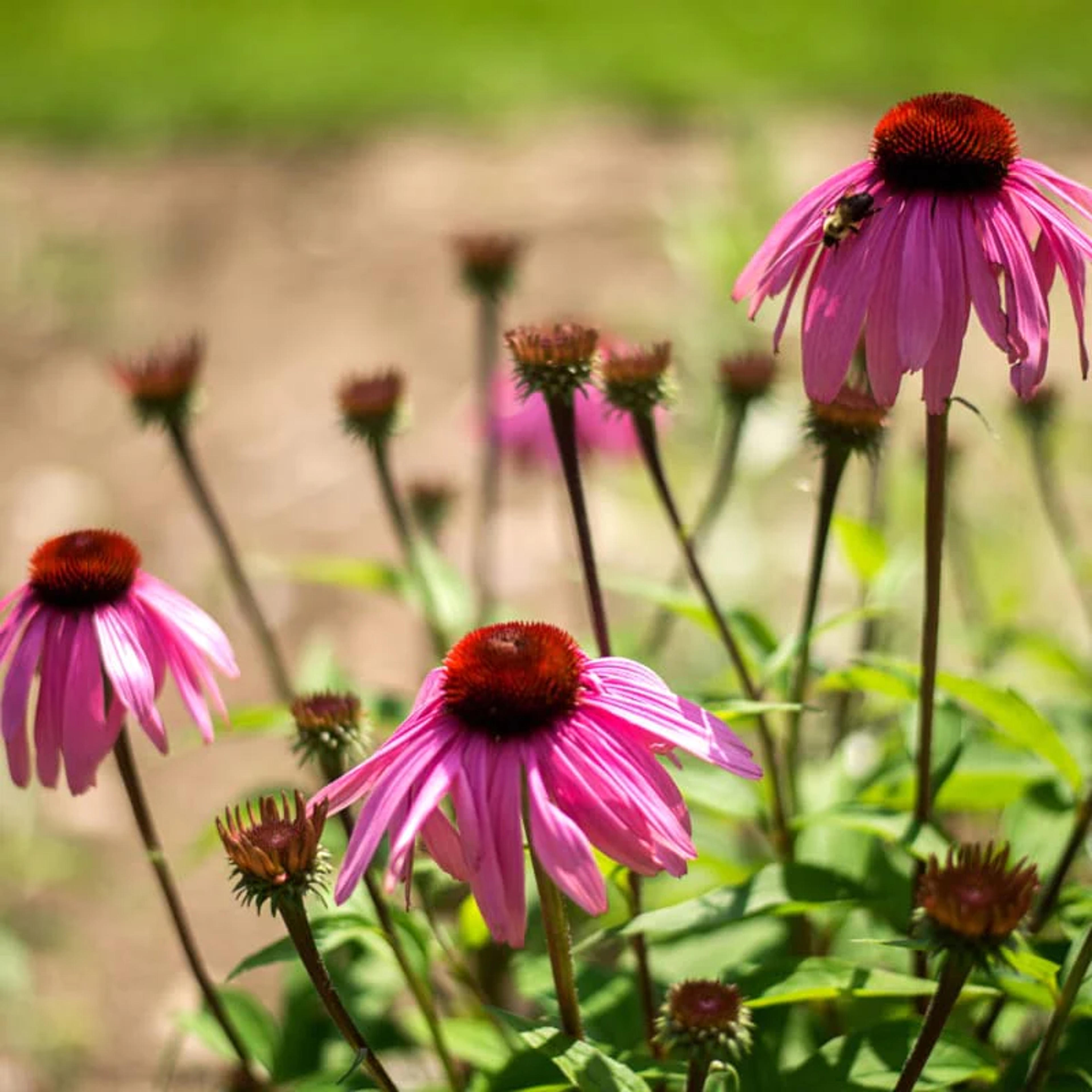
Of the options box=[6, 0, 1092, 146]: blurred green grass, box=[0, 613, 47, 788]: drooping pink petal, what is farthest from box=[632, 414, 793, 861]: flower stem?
box=[6, 0, 1092, 146]: blurred green grass

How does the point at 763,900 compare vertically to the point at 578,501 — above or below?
below

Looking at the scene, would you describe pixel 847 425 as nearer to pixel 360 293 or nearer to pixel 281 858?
pixel 281 858

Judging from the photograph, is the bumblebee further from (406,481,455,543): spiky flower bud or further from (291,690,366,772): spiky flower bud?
(406,481,455,543): spiky flower bud

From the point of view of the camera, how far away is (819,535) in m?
1.07

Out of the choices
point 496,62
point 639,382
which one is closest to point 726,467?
point 639,382

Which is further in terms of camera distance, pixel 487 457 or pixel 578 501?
pixel 487 457

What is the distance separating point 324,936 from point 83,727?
0.68 ft

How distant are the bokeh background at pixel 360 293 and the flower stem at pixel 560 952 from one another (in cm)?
35

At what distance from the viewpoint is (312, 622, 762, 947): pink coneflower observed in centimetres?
73

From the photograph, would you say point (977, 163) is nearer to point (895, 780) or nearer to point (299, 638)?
point (895, 780)

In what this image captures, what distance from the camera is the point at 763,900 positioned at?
101cm

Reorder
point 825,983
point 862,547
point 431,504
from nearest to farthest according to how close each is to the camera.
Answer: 1. point 825,983
2. point 862,547
3. point 431,504

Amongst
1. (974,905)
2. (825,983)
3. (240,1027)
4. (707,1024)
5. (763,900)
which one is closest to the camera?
(974,905)

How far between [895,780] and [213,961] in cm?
109
